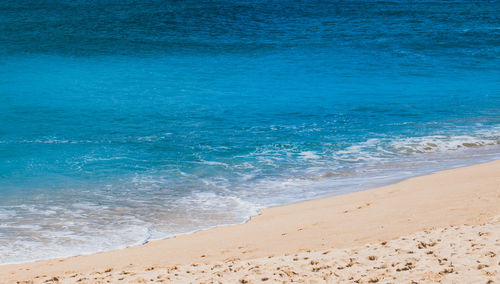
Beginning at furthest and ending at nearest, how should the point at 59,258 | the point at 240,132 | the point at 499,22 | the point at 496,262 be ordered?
the point at 499,22 → the point at 240,132 → the point at 59,258 → the point at 496,262

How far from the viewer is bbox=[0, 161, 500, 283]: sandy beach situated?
5234mm

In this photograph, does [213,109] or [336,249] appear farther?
[213,109]

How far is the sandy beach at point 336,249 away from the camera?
5.23m

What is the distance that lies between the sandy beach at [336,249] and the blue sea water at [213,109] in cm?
88

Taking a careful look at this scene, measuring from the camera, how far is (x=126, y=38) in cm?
3031

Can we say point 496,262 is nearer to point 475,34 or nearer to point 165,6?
point 475,34

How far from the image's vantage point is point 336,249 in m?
6.10

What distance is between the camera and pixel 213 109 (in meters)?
17.7

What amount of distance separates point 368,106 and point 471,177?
30.8 ft

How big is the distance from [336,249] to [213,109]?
12.1 meters

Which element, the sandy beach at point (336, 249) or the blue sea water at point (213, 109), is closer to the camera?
the sandy beach at point (336, 249)

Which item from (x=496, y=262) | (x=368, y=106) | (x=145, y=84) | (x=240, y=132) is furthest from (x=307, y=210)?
(x=145, y=84)

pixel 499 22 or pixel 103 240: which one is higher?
pixel 499 22

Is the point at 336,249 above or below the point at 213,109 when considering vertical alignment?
below
